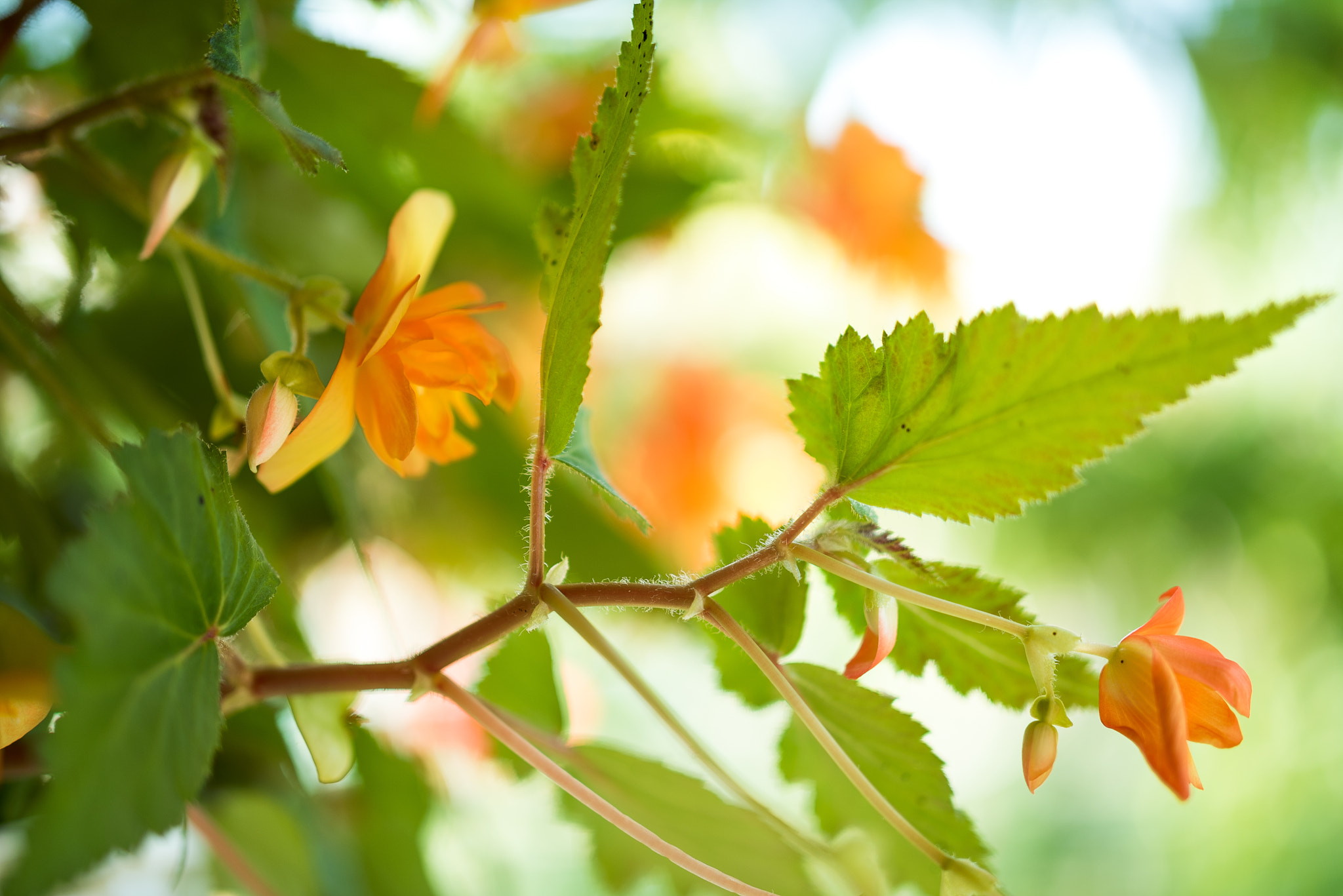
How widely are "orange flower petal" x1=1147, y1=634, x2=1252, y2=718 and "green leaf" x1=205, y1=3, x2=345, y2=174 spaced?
116mm

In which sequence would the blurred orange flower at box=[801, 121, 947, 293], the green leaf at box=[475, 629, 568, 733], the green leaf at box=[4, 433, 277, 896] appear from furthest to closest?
the blurred orange flower at box=[801, 121, 947, 293] → the green leaf at box=[475, 629, 568, 733] → the green leaf at box=[4, 433, 277, 896]

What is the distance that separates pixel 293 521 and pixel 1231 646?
3.12ft

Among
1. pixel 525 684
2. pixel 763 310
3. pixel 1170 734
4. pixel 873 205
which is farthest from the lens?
pixel 763 310

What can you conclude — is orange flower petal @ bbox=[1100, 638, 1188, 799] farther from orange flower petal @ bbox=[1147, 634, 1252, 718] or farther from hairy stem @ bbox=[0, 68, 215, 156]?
hairy stem @ bbox=[0, 68, 215, 156]

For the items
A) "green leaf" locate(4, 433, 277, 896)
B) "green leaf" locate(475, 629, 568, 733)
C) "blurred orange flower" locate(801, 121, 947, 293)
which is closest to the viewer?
"green leaf" locate(4, 433, 277, 896)

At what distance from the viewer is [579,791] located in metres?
0.12

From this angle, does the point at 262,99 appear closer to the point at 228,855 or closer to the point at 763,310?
the point at 228,855

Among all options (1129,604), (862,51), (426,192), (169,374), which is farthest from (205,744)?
(1129,604)

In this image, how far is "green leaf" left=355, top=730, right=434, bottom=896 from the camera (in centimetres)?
25

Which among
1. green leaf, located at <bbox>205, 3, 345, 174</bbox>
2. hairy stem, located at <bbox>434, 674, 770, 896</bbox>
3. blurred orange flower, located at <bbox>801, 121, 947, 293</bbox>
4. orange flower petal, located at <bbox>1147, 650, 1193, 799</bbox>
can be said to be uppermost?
blurred orange flower, located at <bbox>801, 121, 947, 293</bbox>

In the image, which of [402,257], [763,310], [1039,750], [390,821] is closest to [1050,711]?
[1039,750]

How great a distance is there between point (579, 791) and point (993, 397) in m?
0.07

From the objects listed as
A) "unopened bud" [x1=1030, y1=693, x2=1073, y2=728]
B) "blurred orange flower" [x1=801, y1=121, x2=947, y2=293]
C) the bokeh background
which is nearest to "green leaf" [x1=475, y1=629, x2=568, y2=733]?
the bokeh background

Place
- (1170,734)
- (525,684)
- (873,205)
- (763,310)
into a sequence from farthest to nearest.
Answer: (763,310)
(873,205)
(525,684)
(1170,734)
